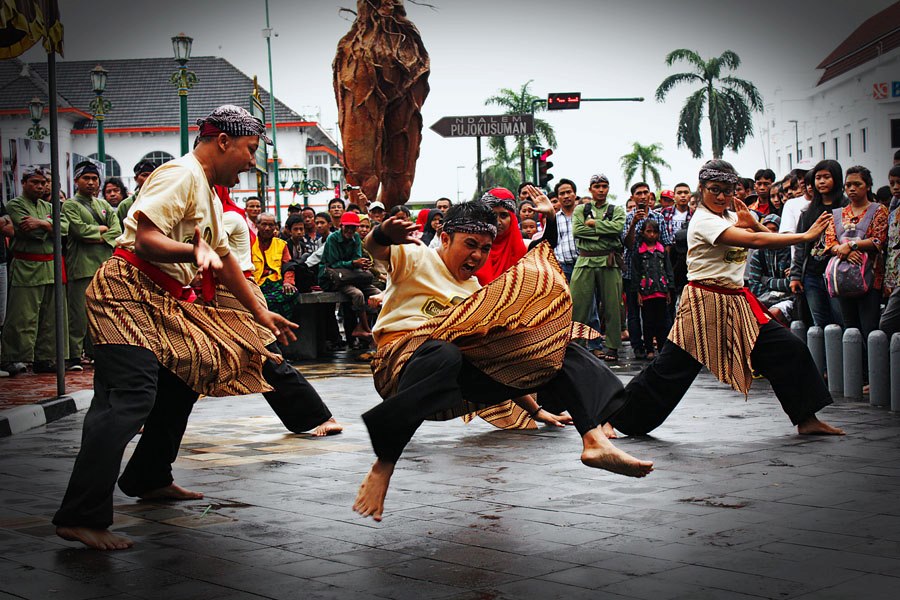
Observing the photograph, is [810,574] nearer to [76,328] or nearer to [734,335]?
[734,335]

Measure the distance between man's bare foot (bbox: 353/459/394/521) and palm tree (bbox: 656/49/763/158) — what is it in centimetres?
4048

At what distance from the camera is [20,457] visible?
7.15 meters

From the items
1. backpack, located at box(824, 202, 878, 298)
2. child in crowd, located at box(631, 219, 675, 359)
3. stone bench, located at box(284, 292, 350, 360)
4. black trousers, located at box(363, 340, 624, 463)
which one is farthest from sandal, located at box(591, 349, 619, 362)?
black trousers, located at box(363, 340, 624, 463)

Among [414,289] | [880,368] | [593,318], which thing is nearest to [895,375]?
[880,368]

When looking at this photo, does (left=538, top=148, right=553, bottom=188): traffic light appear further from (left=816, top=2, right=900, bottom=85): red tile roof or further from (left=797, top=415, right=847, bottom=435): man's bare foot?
(left=797, top=415, right=847, bottom=435): man's bare foot

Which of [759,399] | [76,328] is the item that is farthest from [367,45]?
[759,399]

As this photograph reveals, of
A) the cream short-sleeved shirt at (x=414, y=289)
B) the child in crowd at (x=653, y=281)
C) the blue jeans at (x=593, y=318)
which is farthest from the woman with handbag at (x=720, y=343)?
the blue jeans at (x=593, y=318)

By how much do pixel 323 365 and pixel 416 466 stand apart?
7528 millimetres

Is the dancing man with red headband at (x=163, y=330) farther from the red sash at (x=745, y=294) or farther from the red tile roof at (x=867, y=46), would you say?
the red tile roof at (x=867, y=46)

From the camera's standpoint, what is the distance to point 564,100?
2636 cm

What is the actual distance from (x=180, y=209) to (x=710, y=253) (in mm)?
3983

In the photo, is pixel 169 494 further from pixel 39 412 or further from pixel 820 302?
pixel 820 302

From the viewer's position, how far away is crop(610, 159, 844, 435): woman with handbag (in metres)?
7.52

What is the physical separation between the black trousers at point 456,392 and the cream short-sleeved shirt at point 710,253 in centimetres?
270
